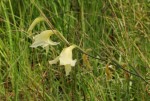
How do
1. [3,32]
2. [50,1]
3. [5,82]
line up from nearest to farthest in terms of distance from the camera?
[5,82]
[3,32]
[50,1]

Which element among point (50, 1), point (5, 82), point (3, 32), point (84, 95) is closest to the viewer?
point (84, 95)

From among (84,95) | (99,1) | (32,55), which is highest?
(99,1)

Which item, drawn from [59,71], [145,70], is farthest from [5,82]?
[145,70]

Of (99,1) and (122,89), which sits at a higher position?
(99,1)

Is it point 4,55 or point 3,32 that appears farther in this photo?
point 3,32

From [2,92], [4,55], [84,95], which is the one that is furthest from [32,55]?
[84,95]

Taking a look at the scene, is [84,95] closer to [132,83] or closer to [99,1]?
[132,83]

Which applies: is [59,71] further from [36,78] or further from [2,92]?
[2,92]
